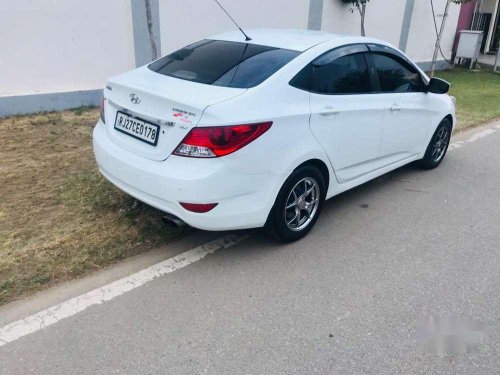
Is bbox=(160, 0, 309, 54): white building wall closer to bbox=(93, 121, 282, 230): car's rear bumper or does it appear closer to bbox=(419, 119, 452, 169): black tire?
bbox=(419, 119, 452, 169): black tire

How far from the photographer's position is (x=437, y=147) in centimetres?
564

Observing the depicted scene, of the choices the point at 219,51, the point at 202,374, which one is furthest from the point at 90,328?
the point at 219,51

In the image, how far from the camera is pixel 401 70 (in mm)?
4656

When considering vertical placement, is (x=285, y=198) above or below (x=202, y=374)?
above

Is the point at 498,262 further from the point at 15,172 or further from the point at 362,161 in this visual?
the point at 15,172

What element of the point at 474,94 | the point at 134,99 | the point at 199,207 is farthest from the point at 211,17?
the point at 474,94

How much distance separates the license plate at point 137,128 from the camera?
3.18 m

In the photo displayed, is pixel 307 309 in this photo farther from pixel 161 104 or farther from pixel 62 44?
pixel 62 44

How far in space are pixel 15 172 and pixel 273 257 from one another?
2.96 meters

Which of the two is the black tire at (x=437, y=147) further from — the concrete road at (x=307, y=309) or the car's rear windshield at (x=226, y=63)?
the car's rear windshield at (x=226, y=63)

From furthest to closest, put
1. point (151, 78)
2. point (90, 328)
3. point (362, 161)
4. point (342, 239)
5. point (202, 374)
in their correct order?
point (362, 161), point (342, 239), point (151, 78), point (90, 328), point (202, 374)

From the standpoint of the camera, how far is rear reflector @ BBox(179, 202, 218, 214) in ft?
10.0

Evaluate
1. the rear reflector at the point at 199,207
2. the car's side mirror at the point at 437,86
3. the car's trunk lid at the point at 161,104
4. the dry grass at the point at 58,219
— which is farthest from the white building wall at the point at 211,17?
the rear reflector at the point at 199,207

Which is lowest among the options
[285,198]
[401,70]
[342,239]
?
[342,239]
